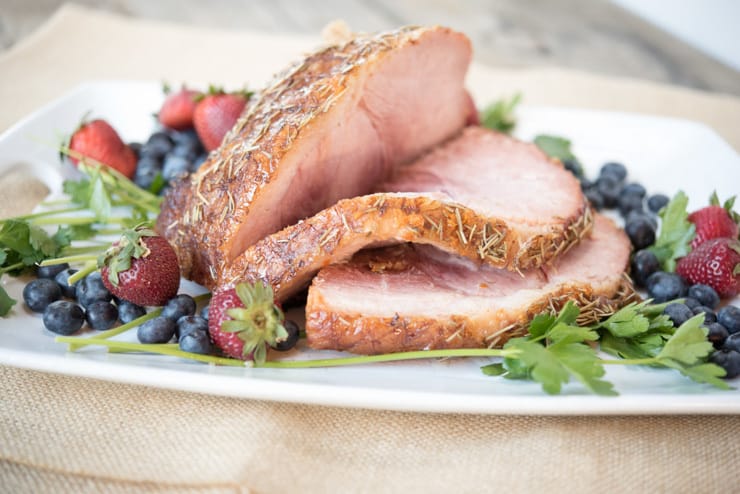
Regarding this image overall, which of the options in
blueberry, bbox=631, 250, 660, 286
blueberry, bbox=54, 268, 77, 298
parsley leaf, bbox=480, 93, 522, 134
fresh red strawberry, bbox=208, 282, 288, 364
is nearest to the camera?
fresh red strawberry, bbox=208, 282, 288, 364

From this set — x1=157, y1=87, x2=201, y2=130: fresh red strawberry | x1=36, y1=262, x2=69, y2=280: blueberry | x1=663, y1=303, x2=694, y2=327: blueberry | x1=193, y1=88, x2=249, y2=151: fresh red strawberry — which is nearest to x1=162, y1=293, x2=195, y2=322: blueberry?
x1=36, y1=262, x2=69, y2=280: blueberry

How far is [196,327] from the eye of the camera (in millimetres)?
2217

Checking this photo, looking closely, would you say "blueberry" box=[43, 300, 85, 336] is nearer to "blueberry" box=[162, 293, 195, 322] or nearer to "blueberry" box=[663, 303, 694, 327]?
"blueberry" box=[162, 293, 195, 322]

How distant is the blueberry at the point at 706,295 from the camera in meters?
2.55

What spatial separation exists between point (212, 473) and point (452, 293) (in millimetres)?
929

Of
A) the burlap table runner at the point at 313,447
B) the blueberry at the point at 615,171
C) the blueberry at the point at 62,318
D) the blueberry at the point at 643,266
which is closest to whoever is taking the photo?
the burlap table runner at the point at 313,447

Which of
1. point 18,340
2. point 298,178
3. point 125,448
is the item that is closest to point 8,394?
point 18,340

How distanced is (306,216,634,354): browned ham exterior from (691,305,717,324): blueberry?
22 cm

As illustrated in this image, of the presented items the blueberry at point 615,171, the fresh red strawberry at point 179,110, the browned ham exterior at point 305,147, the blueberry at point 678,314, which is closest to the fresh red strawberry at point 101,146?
the fresh red strawberry at point 179,110

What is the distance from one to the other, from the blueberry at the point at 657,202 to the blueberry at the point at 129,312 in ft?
7.59

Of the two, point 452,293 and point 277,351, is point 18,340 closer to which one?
point 277,351

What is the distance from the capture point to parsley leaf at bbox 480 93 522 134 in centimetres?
385

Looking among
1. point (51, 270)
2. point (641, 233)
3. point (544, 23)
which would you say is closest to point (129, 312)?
point (51, 270)

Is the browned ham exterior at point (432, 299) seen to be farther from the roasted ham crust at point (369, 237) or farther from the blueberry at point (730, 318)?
the blueberry at point (730, 318)
